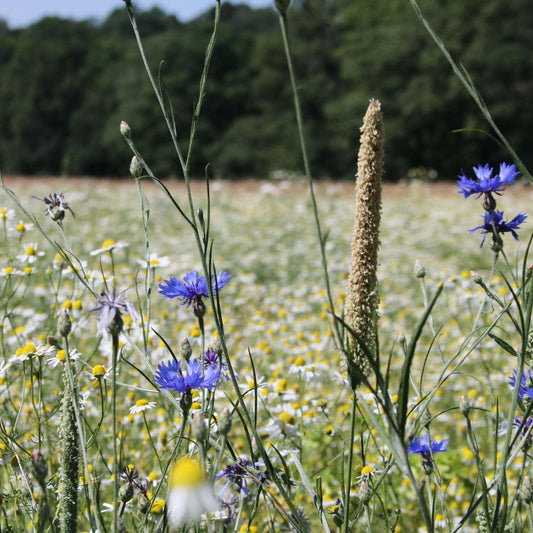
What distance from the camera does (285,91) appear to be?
86.9ft

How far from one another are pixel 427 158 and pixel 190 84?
11.1 meters

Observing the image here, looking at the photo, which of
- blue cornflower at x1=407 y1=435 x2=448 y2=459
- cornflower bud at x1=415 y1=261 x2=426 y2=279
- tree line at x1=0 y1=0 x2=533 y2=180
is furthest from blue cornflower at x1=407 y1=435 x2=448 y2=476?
tree line at x1=0 y1=0 x2=533 y2=180

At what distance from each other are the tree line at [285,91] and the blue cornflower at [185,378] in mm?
15082

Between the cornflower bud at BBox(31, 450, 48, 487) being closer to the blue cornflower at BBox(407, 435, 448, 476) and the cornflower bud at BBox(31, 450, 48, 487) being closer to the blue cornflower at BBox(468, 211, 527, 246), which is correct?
the blue cornflower at BBox(407, 435, 448, 476)

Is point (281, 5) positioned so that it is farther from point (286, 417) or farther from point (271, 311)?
point (271, 311)

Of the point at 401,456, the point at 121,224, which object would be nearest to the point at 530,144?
the point at 121,224

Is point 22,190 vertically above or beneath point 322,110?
beneath

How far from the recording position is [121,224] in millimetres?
8219

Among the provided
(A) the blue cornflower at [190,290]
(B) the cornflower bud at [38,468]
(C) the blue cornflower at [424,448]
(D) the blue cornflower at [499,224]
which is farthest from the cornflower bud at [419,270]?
(B) the cornflower bud at [38,468]

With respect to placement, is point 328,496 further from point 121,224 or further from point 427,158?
point 427,158

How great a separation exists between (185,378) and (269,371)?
5.61 ft

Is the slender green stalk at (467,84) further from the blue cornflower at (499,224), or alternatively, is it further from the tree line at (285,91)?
the tree line at (285,91)

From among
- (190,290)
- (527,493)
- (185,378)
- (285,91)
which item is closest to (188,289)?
(190,290)

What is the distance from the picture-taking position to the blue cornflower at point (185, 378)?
0.82 meters
